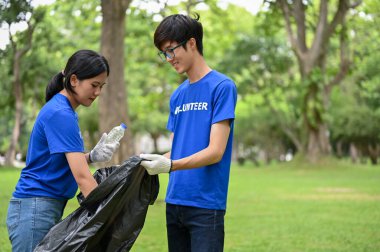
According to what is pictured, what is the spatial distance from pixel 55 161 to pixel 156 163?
58 cm

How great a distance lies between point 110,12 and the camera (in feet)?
53.4

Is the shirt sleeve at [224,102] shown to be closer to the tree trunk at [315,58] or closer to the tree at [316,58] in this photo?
the tree trunk at [315,58]

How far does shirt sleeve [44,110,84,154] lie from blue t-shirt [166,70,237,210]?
556 mm

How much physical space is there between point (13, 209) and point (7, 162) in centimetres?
3715

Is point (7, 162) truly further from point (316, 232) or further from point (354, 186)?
point (316, 232)

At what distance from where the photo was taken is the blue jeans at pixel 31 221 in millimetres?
3756

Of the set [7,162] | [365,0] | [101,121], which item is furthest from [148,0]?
[7,162]

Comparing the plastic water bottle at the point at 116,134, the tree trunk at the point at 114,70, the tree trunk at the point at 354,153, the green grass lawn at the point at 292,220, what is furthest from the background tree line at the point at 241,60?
the plastic water bottle at the point at 116,134

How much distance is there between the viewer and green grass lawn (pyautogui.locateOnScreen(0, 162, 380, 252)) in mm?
9520

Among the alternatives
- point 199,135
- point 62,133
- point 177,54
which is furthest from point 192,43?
point 62,133

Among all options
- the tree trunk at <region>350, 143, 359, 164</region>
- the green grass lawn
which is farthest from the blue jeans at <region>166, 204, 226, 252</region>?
the tree trunk at <region>350, 143, 359, 164</region>

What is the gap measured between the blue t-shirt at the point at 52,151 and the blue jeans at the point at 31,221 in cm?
4

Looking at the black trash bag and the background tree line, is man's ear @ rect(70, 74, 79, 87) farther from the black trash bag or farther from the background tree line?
the background tree line

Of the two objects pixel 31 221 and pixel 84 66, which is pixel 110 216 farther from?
pixel 84 66
